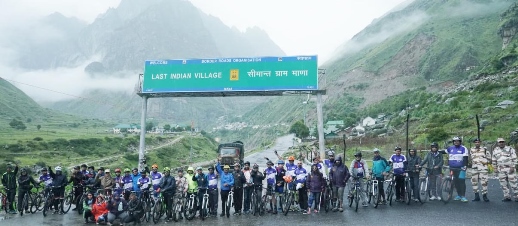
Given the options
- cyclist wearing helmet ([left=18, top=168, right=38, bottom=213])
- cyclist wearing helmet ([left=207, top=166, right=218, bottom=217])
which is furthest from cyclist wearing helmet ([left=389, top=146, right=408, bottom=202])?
cyclist wearing helmet ([left=18, top=168, right=38, bottom=213])

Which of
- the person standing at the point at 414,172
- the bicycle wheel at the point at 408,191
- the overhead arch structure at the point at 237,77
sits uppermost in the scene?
the overhead arch structure at the point at 237,77

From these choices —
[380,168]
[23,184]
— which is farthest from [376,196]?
[23,184]

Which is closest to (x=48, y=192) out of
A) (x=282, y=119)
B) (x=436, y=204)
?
(x=436, y=204)

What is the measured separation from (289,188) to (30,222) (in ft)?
31.0

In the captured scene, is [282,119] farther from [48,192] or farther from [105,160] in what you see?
[48,192]

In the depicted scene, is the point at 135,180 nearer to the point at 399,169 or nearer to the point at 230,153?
the point at 399,169

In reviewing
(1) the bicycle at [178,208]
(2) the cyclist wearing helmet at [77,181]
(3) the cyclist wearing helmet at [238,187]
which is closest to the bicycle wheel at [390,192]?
(3) the cyclist wearing helmet at [238,187]

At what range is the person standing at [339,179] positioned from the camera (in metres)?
14.6

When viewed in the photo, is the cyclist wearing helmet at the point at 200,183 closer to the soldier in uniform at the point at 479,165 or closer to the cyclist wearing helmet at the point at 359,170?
the cyclist wearing helmet at the point at 359,170

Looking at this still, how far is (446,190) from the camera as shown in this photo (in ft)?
49.6

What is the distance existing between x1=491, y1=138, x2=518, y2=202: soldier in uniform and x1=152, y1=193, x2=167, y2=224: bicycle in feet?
39.5

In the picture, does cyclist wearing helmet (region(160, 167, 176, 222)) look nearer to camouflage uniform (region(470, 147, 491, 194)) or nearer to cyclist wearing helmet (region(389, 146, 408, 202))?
cyclist wearing helmet (region(389, 146, 408, 202))

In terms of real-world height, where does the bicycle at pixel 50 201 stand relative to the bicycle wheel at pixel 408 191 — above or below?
below

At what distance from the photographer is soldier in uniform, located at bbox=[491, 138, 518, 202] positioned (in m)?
14.1
